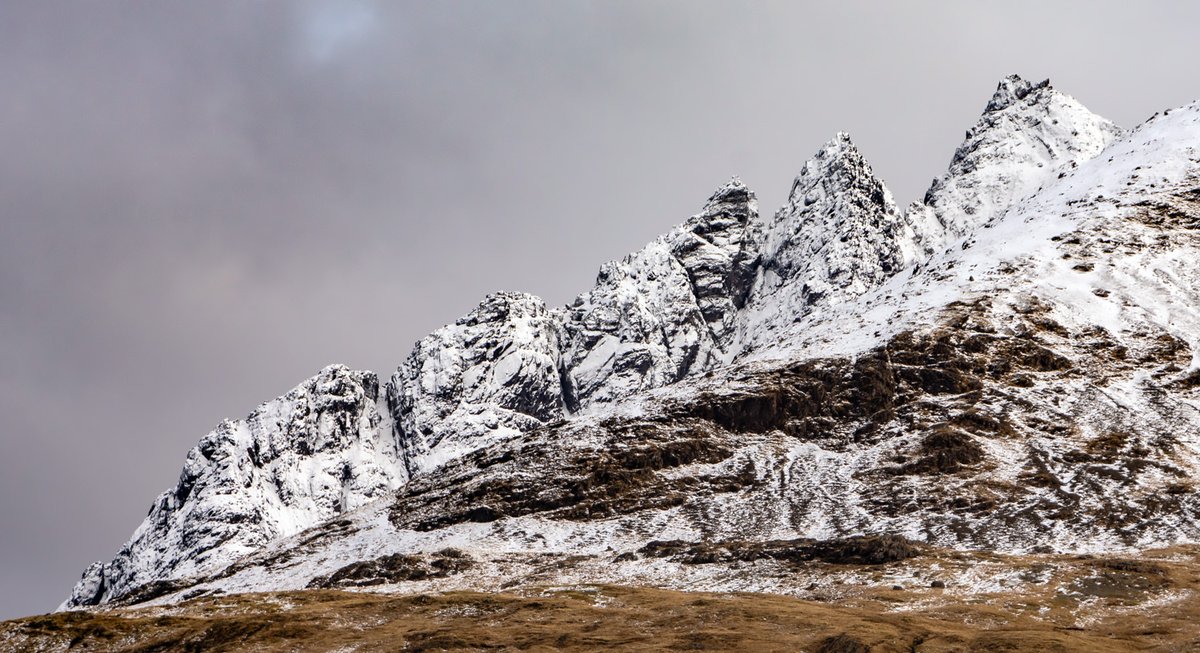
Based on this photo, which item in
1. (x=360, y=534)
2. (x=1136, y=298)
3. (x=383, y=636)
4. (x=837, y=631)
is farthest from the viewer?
(x=1136, y=298)

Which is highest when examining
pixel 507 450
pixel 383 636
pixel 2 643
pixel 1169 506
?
pixel 507 450

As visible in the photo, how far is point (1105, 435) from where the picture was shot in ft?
325

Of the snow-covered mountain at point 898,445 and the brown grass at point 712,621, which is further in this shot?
the snow-covered mountain at point 898,445

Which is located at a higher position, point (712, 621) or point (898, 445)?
point (898, 445)

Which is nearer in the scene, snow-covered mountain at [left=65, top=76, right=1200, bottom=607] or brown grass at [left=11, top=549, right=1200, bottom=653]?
brown grass at [left=11, top=549, right=1200, bottom=653]

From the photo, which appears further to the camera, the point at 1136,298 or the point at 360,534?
the point at 1136,298

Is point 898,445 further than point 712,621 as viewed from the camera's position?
Yes

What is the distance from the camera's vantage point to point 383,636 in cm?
5541

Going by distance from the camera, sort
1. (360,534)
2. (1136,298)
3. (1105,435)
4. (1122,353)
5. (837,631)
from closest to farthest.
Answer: (837,631)
(1105,435)
(360,534)
(1122,353)
(1136,298)

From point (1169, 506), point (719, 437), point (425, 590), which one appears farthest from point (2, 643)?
point (1169, 506)

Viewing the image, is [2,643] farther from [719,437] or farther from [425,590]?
[719,437]

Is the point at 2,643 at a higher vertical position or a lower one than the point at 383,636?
higher

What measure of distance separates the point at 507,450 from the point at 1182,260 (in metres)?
89.0

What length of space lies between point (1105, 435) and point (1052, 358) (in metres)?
18.5
